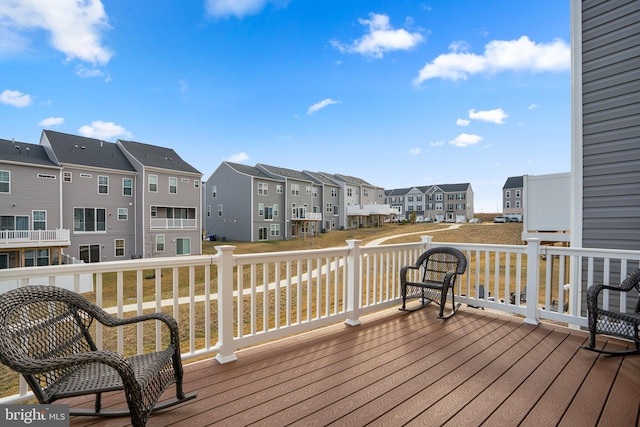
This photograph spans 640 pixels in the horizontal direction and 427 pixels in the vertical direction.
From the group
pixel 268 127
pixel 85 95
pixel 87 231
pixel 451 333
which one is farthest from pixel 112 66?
pixel 451 333

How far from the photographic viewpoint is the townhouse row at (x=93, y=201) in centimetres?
1276

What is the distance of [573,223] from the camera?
3807mm

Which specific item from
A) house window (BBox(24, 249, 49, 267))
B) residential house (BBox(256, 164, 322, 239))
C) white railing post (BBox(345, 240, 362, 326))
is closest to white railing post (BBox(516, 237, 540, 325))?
white railing post (BBox(345, 240, 362, 326))

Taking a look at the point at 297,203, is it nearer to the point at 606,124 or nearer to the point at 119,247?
the point at 119,247

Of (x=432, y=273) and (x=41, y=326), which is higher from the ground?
(x=41, y=326)

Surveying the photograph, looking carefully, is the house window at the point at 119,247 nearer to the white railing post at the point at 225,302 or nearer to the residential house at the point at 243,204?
the residential house at the point at 243,204

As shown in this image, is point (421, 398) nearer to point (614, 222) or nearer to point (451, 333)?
point (451, 333)

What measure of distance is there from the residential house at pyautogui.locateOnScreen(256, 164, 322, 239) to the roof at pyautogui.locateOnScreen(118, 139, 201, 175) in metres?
7.66

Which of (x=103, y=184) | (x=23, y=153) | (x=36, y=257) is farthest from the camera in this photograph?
(x=103, y=184)

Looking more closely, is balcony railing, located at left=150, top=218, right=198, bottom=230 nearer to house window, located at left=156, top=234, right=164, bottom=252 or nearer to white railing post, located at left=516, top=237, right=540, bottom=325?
house window, located at left=156, top=234, right=164, bottom=252

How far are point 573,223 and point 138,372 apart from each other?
469 centimetres

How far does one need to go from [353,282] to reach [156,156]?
17801 millimetres

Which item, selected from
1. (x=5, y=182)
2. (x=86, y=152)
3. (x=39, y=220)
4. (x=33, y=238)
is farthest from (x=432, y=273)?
(x=86, y=152)

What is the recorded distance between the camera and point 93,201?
1512 centimetres
